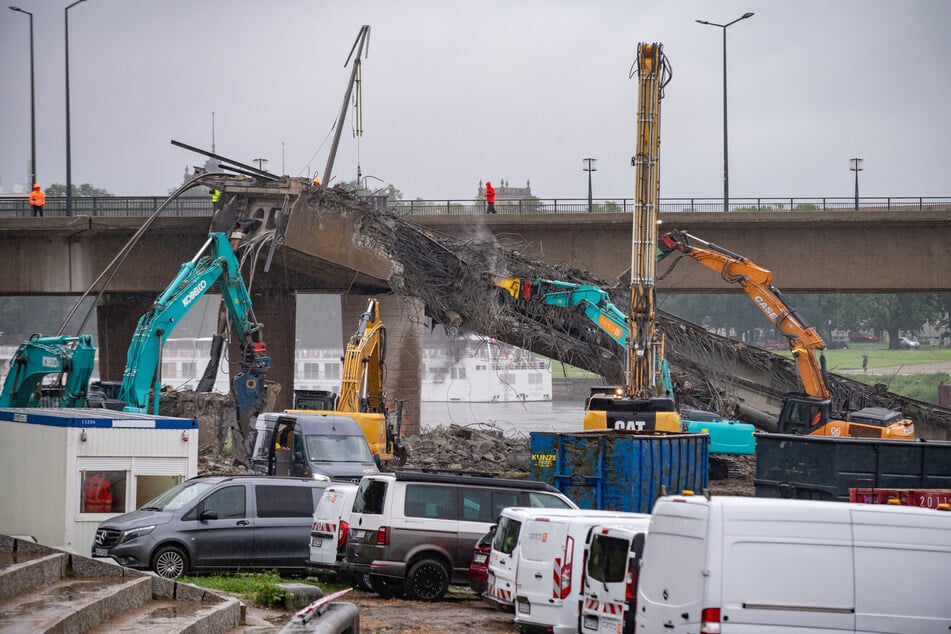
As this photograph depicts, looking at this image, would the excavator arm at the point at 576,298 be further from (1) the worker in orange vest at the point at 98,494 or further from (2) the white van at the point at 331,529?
(1) the worker in orange vest at the point at 98,494

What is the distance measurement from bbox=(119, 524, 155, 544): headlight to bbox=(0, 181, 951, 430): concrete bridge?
65.3ft

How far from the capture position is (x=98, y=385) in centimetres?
3334

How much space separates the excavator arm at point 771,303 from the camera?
34.0 m

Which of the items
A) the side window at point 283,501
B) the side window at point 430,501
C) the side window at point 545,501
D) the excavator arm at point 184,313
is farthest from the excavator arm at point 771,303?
the side window at point 430,501

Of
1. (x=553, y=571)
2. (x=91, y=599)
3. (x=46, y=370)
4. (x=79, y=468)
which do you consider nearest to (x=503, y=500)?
(x=553, y=571)

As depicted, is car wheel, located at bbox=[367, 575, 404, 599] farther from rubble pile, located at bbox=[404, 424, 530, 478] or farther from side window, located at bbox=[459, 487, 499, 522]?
rubble pile, located at bbox=[404, 424, 530, 478]

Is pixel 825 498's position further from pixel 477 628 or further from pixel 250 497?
pixel 250 497

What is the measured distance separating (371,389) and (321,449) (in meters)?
6.92

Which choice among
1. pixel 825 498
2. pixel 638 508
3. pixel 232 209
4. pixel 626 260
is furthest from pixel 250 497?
pixel 626 260

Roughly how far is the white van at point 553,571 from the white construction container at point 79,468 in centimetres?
766

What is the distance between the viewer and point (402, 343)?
127ft

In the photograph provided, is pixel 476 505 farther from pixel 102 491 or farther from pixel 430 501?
pixel 102 491

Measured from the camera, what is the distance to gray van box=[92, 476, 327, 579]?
17.6 meters

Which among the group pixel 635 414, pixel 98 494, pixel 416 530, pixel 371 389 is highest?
pixel 371 389
